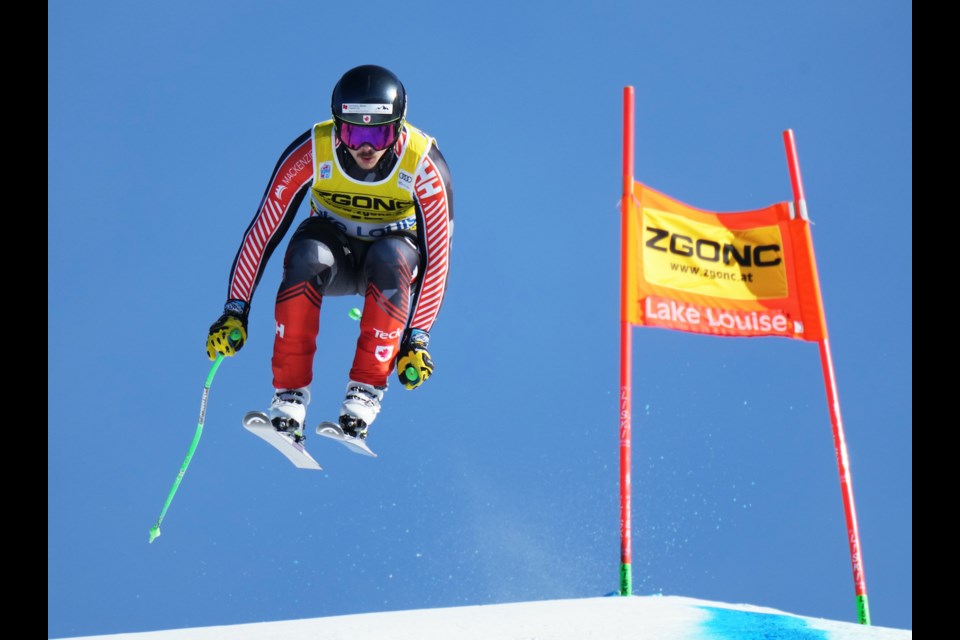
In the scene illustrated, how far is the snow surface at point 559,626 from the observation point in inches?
285

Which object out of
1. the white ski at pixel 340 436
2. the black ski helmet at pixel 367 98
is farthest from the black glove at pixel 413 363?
the black ski helmet at pixel 367 98

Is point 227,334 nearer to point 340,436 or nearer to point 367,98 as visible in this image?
point 340,436

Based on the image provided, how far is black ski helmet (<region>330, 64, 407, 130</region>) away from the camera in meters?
8.06

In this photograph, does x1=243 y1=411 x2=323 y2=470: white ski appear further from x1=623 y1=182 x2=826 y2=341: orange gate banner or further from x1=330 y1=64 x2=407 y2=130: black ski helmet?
x1=623 y1=182 x2=826 y2=341: orange gate banner

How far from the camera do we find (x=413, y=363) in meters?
8.35

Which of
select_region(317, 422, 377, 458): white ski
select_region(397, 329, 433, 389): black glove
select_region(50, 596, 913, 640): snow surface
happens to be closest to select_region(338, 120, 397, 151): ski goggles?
select_region(397, 329, 433, 389): black glove

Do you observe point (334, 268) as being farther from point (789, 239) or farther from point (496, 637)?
point (789, 239)

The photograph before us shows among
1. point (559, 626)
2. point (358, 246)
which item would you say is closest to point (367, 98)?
point (358, 246)

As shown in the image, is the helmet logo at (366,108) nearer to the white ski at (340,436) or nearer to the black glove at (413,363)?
the black glove at (413,363)

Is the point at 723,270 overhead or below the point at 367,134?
below

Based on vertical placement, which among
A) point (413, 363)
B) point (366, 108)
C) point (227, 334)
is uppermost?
point (366, 108)

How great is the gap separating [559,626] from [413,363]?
6.64ft

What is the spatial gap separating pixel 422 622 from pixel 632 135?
15.0 feet

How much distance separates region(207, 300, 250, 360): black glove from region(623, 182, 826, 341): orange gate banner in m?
3.35
